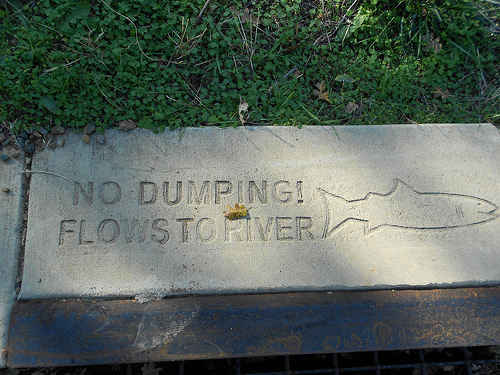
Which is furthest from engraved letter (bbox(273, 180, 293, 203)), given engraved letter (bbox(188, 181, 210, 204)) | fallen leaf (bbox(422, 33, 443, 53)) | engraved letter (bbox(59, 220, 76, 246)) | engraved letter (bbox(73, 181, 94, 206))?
fallen leaf (bbox(422, 33, 443, 53))

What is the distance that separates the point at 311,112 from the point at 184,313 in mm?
1587

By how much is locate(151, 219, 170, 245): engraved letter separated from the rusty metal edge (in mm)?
360

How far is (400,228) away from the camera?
2.08 m

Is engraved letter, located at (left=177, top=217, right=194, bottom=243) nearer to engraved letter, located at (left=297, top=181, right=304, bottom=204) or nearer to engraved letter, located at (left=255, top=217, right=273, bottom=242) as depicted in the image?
engraved letter, located at (left=255, top=217, right=273, bottom=242)

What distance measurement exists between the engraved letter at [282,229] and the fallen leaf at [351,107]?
3.06 feet

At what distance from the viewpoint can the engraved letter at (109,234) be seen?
1.95m

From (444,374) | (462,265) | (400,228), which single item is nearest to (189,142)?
(400,228)

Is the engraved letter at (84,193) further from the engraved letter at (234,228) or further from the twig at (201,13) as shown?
the twig at (201,13)

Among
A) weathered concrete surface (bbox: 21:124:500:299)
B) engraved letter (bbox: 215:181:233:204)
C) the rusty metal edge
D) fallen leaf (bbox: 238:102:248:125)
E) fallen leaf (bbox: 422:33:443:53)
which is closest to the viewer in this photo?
the rusty metal edge

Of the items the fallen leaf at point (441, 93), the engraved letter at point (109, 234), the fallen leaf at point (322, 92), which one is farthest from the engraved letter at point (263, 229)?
the fallen leaf at point (441, 93)

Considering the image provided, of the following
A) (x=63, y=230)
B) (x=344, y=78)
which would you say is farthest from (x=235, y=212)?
(x=344, y=78)

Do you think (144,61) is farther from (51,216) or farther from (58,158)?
(51,216)

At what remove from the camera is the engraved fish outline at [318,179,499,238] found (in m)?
2.07

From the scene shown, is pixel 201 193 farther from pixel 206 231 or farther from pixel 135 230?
pixel 135 230
